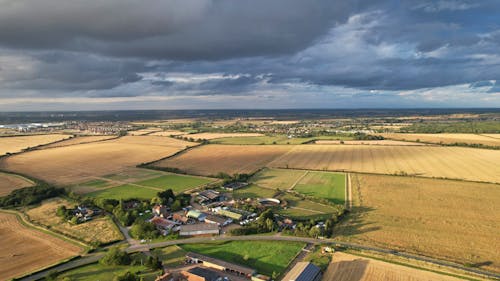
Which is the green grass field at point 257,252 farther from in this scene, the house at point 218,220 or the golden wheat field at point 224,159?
the golden wheat field at point 224,159

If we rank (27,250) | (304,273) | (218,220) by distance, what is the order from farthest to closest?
(218,220), (27,250), (304,273)

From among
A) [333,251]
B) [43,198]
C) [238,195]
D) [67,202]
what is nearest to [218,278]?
[333,251]

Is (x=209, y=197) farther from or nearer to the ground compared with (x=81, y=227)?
farther from the ground

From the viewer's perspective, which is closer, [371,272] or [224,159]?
[371,272]

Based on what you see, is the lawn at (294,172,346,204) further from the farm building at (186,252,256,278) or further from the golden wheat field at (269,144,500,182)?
the farm building at (186,252,256,278)


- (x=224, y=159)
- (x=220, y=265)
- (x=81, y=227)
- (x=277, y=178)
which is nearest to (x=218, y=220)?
(x=220, y=265)

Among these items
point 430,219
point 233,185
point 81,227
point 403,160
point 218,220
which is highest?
point 403,160

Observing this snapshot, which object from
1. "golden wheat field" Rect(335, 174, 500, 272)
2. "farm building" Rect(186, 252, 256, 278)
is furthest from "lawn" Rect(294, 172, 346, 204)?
"farm building" Rect(186, 252, 256, 278)

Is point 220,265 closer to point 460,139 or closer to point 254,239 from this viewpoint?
point 254,239
